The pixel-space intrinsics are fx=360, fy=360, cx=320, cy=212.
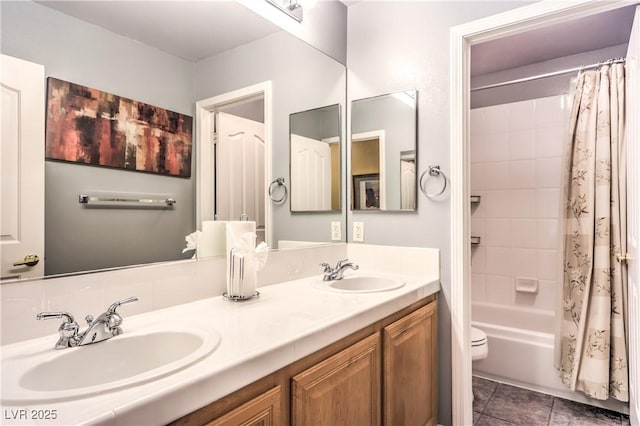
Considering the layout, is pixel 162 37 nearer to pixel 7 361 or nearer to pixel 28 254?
pixel 28 254

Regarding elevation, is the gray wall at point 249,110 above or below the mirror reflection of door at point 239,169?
above

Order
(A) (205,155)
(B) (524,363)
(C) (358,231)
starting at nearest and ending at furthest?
(A) (205,155), (C) (358,231), (B) (524,363)

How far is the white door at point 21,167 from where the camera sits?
0.89 m

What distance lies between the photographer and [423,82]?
1876mm

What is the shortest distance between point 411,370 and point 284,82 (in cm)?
148

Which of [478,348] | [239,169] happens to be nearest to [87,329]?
[239,169]

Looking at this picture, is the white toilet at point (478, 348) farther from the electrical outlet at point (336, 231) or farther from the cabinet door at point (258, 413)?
the cabinet door at point (258, 413)

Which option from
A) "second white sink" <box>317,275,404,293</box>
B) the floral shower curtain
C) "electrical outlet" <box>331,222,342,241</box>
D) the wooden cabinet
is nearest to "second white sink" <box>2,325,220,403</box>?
the wooden cabinet

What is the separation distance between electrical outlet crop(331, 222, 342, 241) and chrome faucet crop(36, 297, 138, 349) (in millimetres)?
1323

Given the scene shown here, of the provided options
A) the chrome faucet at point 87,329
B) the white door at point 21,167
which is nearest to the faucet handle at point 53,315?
the chrome faucet at point 87,329

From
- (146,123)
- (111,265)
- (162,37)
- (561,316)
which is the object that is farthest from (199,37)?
(561,316)

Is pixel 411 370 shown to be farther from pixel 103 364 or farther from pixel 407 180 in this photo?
pixel 103 364

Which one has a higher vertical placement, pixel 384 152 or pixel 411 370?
pixel 384 152

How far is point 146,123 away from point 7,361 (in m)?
0.75
